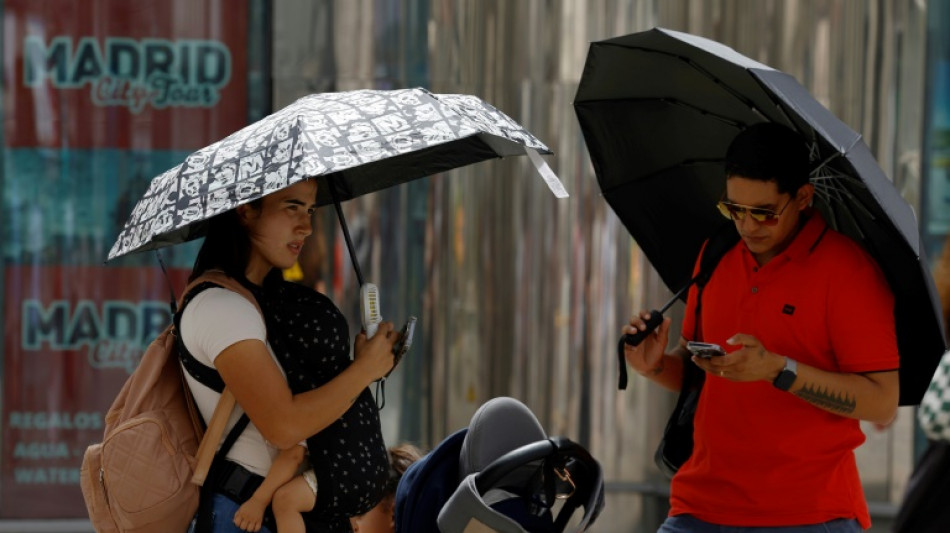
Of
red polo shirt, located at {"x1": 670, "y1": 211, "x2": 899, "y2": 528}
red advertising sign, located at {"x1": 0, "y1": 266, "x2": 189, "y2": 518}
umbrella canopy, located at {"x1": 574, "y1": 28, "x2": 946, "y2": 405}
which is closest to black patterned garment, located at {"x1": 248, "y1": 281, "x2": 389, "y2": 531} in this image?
red polo shirt, located at {"x1": 670, "y1": 211, "x2": 899, "y2": 528}

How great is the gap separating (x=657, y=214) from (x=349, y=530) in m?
1.43

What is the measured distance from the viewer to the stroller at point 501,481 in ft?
11.3

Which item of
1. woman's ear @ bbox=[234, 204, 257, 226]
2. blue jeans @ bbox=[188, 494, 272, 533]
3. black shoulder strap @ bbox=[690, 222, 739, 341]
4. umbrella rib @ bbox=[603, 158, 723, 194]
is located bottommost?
blue jeans @ bbox=[188, 494, 272, 533]

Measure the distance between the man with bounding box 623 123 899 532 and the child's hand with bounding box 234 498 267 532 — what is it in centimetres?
115

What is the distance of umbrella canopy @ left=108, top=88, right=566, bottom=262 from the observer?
9.86 feet

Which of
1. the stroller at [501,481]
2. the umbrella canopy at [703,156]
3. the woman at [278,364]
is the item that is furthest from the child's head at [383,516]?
the umbrella canopy at [703,156]

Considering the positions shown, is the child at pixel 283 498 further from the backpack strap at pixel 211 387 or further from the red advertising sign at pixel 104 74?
the red advertising sign at pixel 104 74

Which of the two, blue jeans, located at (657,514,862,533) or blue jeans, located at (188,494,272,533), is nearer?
blue jeans, located at (188,494,272,533)

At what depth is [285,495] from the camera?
10.5 feet

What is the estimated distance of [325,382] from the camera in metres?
3.30

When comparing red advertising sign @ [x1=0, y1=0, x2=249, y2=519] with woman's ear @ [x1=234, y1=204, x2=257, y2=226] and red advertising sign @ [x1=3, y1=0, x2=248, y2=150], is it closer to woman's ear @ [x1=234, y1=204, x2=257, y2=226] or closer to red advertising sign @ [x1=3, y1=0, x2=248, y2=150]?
red advertising sign @ [x1=3, y1=0, x2=248, y2=150]

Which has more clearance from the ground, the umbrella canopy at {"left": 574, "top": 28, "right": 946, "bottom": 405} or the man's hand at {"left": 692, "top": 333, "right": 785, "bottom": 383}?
the umbrella canopy at {"left": 574, "top": 28, "right": 946, "bottom": 405}

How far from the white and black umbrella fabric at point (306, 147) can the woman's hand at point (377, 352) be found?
43 centimetres

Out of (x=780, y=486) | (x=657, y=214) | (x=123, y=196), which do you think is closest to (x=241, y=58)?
(x=123, y=196)
